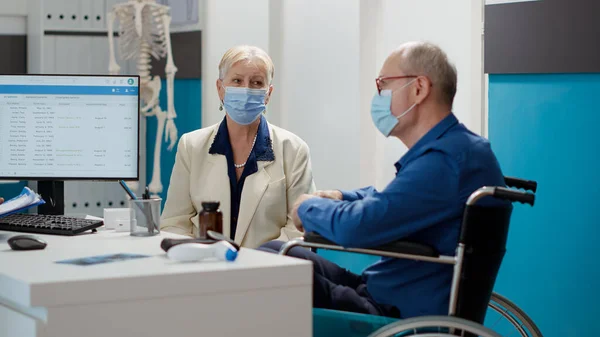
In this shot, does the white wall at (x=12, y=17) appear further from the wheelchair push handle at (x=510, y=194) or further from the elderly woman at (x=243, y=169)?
the wheelchair push handle at (x=510, y=194)

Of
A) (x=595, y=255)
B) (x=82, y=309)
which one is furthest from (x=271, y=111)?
(x=82, y=309)

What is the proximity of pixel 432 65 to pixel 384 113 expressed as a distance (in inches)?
7.9

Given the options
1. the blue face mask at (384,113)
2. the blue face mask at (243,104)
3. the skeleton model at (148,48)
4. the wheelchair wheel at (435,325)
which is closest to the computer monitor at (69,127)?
the blue face mask at (243,104)

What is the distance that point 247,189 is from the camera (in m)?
2.92

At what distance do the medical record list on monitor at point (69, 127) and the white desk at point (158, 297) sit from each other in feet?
2.84

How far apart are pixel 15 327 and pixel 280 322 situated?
0.54 m

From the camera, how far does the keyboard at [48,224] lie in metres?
2.33

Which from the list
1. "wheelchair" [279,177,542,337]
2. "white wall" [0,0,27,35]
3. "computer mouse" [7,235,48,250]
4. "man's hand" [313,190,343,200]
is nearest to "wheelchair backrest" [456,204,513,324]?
"wheelchair" [279,177,542,337]

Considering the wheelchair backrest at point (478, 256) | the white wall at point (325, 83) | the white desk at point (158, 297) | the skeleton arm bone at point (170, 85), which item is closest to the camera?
the white desk at point (158, 297)

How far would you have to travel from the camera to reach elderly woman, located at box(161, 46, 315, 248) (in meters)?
2.94

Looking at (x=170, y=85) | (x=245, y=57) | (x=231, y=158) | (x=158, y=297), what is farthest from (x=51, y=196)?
(x=170, y=85)

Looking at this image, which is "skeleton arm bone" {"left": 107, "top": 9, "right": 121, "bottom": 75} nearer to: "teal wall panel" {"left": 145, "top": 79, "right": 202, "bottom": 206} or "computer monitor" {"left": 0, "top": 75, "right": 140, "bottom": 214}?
"teal wall panel" {"left": 145, "top": 79, "right": 202, "bottom": 206}

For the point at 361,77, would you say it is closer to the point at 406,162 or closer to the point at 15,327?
the point at 406,162

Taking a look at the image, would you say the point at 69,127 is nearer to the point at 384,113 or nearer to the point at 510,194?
the point at 384,113
